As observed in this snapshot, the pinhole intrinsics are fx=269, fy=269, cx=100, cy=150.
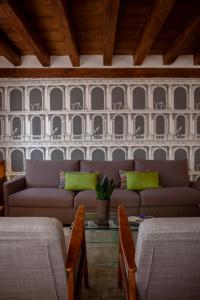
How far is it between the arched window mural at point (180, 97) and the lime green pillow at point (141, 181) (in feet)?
4.60

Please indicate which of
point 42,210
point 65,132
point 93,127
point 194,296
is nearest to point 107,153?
point 93,127

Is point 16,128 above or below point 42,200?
above

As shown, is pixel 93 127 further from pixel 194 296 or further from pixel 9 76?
pixel 194 296

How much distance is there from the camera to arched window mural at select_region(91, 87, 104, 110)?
450 cm

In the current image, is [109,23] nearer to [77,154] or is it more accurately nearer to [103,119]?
[103,119]

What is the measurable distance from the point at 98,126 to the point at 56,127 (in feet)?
2.33

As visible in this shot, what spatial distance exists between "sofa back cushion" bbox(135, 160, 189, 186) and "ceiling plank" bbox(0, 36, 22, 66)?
2.47 m

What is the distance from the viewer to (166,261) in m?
1.22

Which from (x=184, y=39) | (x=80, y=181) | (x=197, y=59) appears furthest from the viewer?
(x=197, y=59)

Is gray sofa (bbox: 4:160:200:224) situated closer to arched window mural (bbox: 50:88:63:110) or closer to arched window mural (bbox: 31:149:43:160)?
arched window mural (bbox: 31:149:43:160)

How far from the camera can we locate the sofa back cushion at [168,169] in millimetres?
4078

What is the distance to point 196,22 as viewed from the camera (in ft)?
9.32

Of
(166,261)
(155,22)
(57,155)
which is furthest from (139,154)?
(166,261)

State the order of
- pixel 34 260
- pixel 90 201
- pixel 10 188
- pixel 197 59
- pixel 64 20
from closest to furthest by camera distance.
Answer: pixel 34 260 → pixel 64 20 → pixel 90 201 → pixel 10 188 → pixel 197 59
